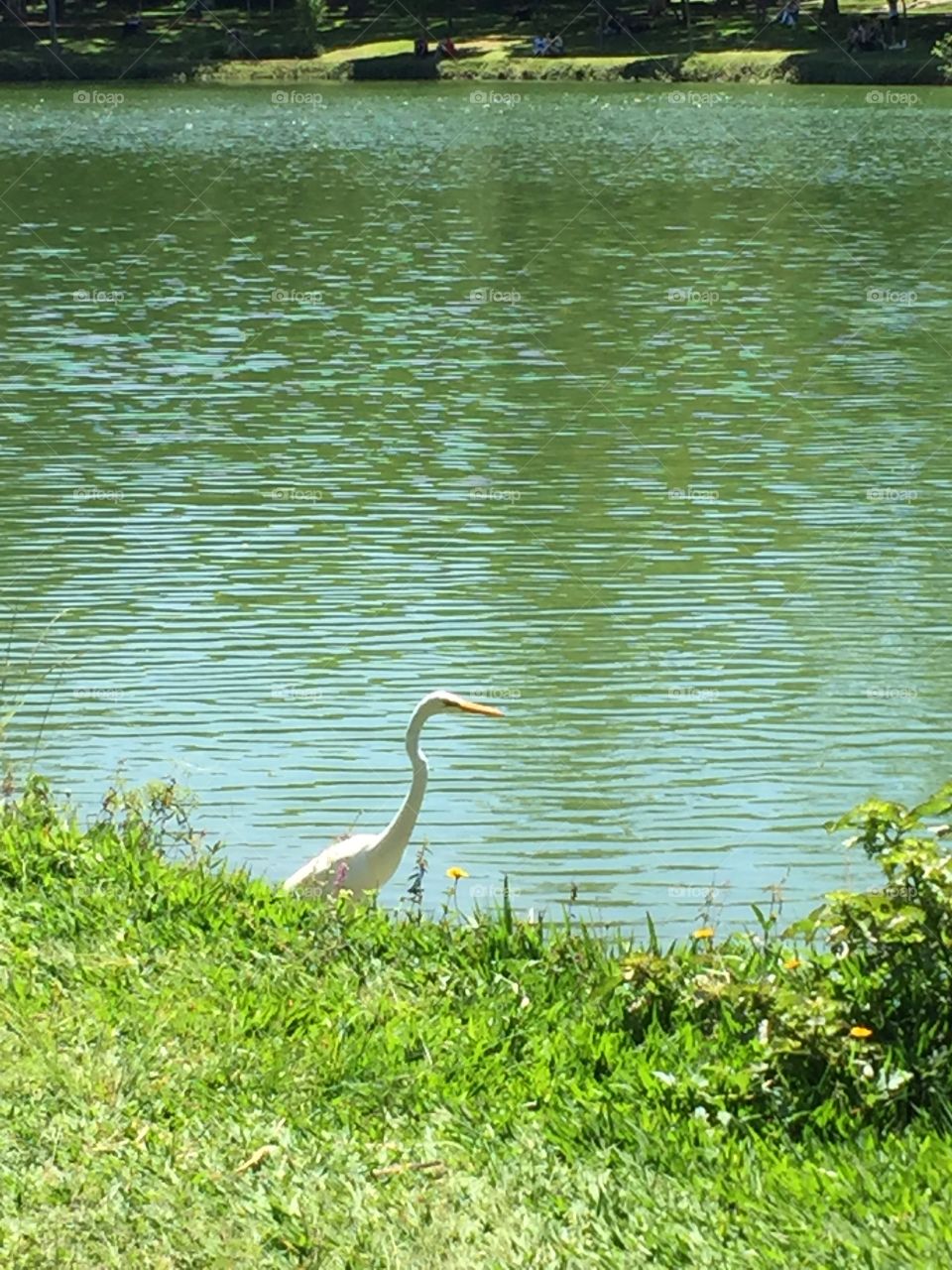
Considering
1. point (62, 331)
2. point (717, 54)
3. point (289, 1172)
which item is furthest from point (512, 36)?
point (289, 1172)

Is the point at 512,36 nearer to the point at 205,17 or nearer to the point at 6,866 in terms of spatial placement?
the point at 205,17

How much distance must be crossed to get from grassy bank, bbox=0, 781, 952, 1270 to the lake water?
2155 mm

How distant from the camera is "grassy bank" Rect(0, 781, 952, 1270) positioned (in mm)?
4926

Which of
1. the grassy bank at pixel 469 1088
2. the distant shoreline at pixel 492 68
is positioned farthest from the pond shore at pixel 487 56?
the grassy bank at pixel 469 1088

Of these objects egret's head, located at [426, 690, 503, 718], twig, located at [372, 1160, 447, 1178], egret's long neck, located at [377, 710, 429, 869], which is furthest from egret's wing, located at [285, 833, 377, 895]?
twig, located at [372, 1160, 447, 1178]

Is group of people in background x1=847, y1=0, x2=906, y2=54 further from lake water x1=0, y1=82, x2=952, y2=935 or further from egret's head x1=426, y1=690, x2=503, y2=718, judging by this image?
egret's head x1=426, y1=690, x2=503, y2=718

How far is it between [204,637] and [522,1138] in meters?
7.54

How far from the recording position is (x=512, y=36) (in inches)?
3120

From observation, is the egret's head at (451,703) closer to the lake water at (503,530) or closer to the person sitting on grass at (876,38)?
the lake water at (503,530)

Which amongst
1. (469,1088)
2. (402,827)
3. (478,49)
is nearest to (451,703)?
(402,827)

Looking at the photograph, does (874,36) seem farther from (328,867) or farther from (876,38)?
(328,867)

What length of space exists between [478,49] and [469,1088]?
7427 cm

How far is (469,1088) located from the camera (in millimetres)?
5777

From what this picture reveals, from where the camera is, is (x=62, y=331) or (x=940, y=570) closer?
(x=940, y=570)
